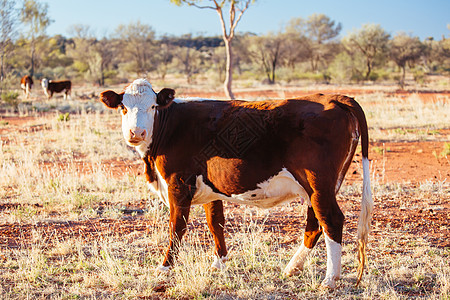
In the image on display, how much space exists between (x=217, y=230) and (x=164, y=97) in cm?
153

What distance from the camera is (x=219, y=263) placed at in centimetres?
473

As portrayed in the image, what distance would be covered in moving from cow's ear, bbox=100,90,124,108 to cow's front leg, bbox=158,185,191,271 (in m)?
0.97

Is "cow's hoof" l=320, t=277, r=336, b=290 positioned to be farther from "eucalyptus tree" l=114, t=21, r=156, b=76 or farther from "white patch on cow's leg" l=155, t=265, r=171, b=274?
"eucalyptus tree" l=114, t=21, r=156, b=76

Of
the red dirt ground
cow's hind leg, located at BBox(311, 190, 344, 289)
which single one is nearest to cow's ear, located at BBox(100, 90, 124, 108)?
the red dirt ground

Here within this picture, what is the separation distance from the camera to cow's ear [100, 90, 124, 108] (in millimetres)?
4406

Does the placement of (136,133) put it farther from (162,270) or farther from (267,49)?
(267,49)

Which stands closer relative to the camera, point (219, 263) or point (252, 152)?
point (252, 152)

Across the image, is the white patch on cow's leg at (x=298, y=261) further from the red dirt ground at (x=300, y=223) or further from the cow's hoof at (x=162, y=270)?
the cow's hoof at (x=162, y=270)

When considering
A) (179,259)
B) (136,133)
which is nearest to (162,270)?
(179,259)

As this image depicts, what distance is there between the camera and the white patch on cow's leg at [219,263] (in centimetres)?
468

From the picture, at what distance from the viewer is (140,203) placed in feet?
24.2

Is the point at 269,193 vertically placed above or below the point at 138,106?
below

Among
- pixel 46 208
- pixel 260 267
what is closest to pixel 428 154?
pixel 260 267

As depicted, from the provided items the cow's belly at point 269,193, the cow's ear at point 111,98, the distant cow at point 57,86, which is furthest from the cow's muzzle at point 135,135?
the distant cow at point 57,86
